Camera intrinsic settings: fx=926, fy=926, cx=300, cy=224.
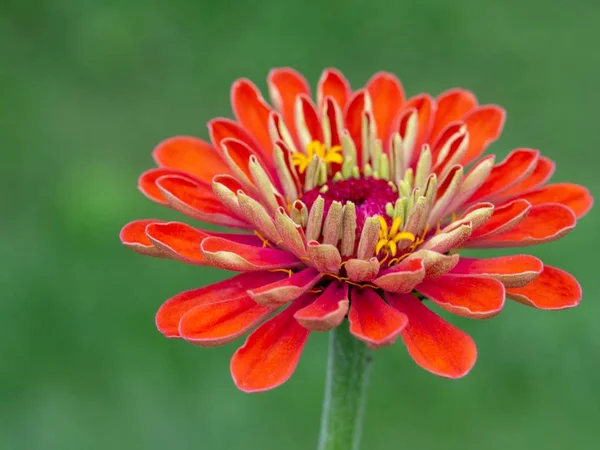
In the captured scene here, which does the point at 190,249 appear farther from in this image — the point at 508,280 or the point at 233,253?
the point at 508,280

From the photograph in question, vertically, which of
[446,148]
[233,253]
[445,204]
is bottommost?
[233,253]

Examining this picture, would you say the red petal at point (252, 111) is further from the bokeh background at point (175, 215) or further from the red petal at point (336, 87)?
the bokeh background at point (175, 215)

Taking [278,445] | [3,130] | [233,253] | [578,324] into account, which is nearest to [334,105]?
[233,253]

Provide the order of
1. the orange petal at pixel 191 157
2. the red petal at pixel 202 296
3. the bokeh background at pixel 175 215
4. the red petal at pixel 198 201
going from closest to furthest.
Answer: the red petal at pixel 202 296, the red petal at pixel 198 201, the orange petal at pixel 191 157, the bokeh background at pixel 175 215

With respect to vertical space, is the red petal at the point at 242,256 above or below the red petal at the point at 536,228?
below

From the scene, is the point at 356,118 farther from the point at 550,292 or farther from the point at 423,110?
the point at 550,292

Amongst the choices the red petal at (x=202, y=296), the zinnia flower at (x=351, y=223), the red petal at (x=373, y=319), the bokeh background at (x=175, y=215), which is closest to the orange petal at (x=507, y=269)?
the zinnia flower at (x=351, y=223)
